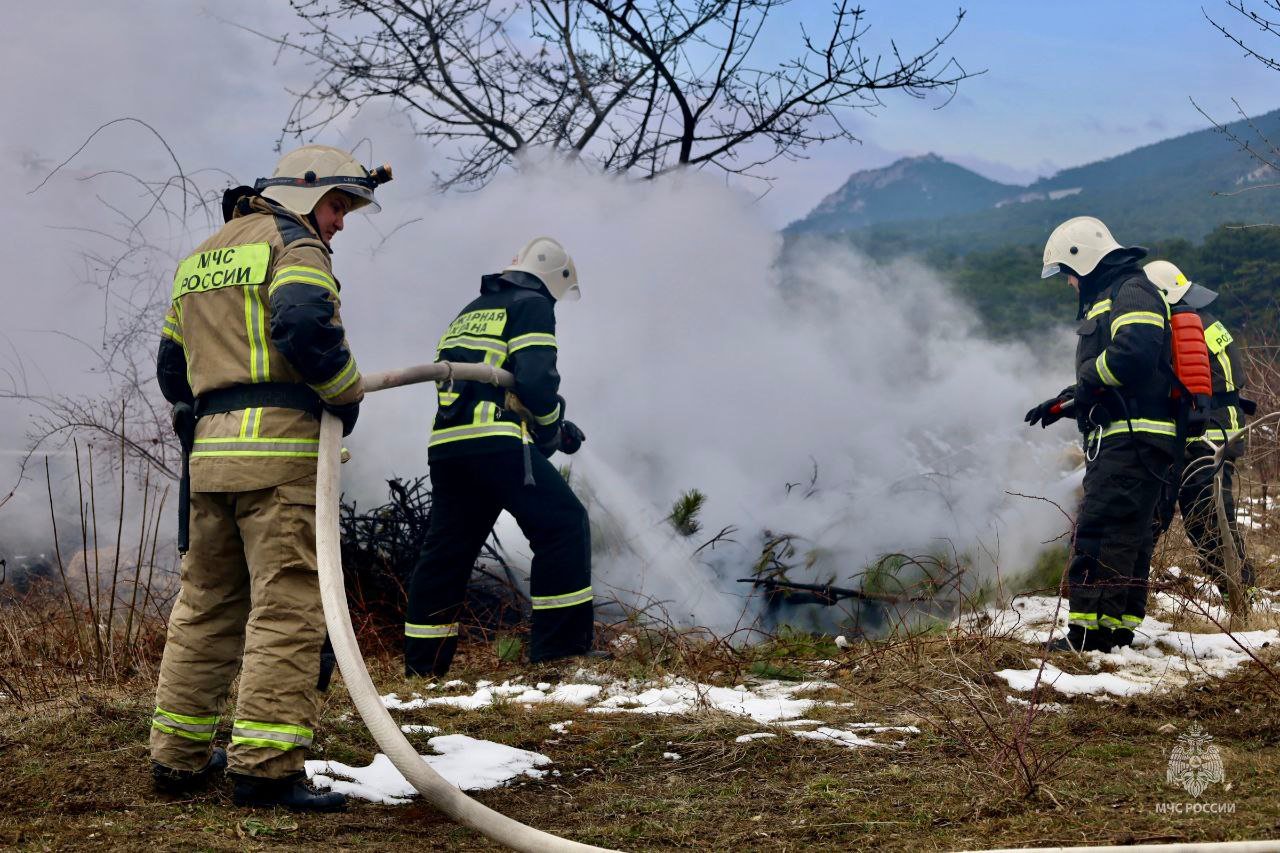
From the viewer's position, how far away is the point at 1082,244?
5.67 m

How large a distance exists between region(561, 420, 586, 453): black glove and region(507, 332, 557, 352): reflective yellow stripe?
521 millimetres

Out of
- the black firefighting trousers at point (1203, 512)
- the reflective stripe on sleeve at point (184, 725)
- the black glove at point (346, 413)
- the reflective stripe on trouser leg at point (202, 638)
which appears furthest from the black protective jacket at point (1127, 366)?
the reflective stripe on sleeve at point (184, 725)

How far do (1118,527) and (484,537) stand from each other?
3024 millimetres

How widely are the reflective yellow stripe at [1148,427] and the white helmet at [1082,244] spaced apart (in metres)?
0.84

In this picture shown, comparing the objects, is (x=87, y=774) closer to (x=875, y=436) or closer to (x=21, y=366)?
(x=21, y=366)

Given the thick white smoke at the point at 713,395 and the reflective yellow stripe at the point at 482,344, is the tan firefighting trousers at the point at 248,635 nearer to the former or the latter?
the reflective yellow stripe at the point at 482,344

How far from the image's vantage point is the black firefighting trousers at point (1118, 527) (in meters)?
5.25

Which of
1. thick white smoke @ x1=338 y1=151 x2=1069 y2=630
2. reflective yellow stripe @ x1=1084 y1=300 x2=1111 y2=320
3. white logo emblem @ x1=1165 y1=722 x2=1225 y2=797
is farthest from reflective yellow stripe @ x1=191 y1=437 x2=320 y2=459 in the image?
reflective yellow stripe @ x1=1084 y1=300 x2=1111 y2=320

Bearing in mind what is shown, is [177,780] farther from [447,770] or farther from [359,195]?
[359,195]

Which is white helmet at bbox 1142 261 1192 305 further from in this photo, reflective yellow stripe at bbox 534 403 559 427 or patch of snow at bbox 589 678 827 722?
reflective yellow stripe at bbox 534 403 559 427

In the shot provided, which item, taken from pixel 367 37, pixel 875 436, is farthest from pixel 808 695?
pixel 367 37

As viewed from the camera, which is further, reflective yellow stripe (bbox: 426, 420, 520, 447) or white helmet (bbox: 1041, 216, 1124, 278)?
white helmet (bbox: 1041, 216, 1124, 278)

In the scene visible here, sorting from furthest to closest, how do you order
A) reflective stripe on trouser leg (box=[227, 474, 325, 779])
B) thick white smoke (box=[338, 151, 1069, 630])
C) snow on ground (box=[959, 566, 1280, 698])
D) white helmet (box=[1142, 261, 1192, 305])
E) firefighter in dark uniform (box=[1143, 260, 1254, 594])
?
1. thick white smoke (box=[338, 151, 1069, 630])
2. white helmet (box=[1142, 261, 1192, 305])
3. firefighter in dark uniform (box=[1143, 260, 1254, 594])
4. snow on ground (box=[959, 566, 1280, 698])
5. reflective stripe on trouser leg (box=[227, 474, 325, 779])

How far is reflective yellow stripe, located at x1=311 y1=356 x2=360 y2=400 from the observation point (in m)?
3.29
